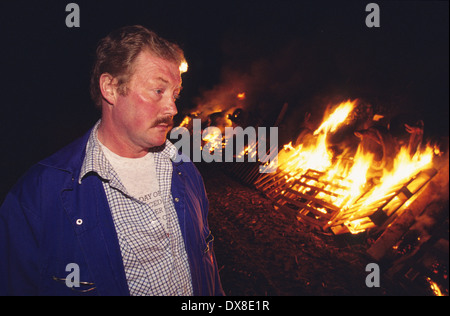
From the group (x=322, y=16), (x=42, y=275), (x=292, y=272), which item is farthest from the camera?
(x=322, y=16)

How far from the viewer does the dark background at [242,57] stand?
148 inches

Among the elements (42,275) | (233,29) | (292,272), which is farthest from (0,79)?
(233,29)

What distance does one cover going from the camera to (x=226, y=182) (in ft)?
27.5

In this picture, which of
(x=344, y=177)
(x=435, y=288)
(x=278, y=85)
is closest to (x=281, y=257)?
(x=435, y=288)

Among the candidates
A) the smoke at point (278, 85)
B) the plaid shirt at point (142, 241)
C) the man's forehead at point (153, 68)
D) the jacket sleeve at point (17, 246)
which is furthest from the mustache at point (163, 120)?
the smoke at point (278, 85)

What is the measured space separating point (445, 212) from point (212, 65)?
33.3 ft

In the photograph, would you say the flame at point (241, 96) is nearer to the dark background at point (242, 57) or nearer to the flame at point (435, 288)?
the dark background at point (242, 57)

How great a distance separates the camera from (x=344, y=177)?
671cm

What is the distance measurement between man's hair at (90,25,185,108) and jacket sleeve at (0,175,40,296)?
4.40 ft

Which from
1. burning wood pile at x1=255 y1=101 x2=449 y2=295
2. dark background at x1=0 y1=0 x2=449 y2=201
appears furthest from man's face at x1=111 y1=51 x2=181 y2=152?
burning wood pile at x1=255 y1=101 x2=449 y2=295

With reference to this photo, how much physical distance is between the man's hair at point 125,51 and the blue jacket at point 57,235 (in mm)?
1005

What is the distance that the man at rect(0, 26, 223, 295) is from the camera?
1.67m

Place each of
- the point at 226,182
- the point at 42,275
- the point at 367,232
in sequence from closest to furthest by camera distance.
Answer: the point at 42,275 < the point at 367,232 < the point at 226,182

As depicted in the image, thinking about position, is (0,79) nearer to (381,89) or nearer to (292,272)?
(292,272)
